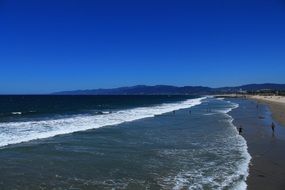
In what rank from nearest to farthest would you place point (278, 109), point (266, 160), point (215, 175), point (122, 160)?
1. point (215, 175)
2. point (266, 160)
3. point (122, 160)
4. point (278, 109)

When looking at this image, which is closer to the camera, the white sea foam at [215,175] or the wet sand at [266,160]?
the white sea foam at [215,175]

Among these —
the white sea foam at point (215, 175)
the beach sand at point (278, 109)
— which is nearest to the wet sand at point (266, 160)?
the white sea foam at point (215, 175)

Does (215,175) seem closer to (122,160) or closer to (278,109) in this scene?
(122,160)

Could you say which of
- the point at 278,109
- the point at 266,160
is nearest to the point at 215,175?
the point at 266,160

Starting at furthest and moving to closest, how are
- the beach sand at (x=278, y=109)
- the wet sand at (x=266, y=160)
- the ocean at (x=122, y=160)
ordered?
the beach sand at (x=278, y=109)
the ocean at (x=122, y=160)
the wet sand at (x=266, y=160)

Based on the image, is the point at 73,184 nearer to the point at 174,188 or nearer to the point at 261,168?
the point at 174,188

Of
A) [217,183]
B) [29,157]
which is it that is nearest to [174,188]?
[217,183]

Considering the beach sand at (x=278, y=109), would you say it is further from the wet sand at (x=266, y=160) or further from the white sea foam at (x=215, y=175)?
the white sea foam at (x=215, y=175)

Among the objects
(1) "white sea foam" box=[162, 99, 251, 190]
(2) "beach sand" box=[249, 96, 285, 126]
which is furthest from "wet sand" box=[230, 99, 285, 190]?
(2) "beach sand" box=[249, 96, 285, 126]

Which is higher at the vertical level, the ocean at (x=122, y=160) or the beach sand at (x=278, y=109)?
the beach sand at (x=278, y=109)

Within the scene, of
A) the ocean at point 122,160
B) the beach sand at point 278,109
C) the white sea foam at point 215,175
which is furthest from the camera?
the beach sand at point 278,109

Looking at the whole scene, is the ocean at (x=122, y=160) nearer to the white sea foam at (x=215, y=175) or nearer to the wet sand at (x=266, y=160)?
the white sea foam at (x=215, y=175)

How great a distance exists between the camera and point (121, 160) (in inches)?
842

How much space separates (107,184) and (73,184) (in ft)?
4.57
